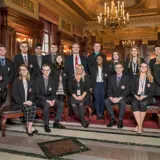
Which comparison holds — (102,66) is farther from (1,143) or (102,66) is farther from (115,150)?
(1,143)

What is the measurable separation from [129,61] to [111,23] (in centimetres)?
287

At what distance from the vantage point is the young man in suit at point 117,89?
3.57 m

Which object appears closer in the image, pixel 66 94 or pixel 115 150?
pixel 115 150

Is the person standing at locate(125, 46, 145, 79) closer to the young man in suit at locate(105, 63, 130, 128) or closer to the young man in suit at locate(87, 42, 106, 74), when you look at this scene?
the young man in suit at locate(105, 63, 130, 128)

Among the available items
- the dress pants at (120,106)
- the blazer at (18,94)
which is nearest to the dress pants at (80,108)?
the dress pants at (120,106)

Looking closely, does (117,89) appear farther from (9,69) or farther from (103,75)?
(9,69)

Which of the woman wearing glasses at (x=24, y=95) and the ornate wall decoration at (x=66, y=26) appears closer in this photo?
the woman wearing glasses at (x=24, y=95)

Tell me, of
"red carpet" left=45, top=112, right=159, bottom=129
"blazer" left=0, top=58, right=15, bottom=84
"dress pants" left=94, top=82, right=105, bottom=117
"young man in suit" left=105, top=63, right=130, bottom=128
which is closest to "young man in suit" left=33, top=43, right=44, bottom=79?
"blazer" left=0, top=58, right=15, bottom=84

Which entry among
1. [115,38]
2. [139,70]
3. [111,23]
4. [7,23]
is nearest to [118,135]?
[139,70]

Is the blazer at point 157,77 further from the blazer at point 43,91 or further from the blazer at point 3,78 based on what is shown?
the blazer at point 3,78

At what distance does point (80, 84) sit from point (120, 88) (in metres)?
0.74

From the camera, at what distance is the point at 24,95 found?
3496 millimetres

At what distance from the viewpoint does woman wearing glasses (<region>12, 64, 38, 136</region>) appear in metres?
3.31

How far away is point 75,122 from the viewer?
388 cm
